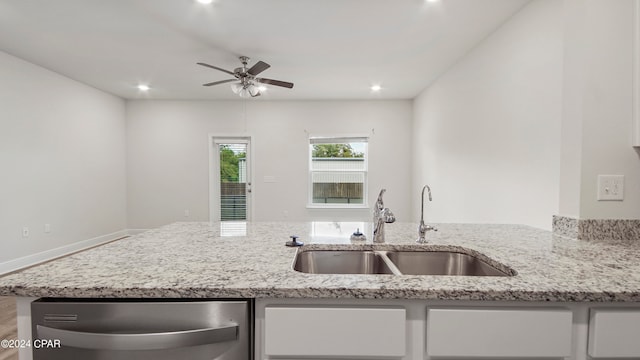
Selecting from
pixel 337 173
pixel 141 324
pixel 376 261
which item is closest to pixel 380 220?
pixel 376 261

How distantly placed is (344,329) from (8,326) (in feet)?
9.70

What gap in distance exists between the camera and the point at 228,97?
5156mm

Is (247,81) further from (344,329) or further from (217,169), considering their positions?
(344,329)

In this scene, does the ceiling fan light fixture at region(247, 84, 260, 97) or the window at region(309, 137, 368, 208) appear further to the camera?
the window at region(309, 137, 368, 208)

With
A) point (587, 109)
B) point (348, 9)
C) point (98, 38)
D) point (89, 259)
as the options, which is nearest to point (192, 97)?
point (98, 38)

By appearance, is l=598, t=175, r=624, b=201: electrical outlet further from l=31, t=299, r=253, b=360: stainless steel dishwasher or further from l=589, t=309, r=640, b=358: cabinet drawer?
l=31, t=299, r=253, b=360: stainless steel dishwasher

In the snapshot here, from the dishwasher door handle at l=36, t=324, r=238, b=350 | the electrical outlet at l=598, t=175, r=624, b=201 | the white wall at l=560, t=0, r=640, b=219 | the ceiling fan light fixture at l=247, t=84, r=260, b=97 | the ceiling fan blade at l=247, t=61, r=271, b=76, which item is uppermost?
the ceiling fan blade at l=247, t=61, r=271, b=76

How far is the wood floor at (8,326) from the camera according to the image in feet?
6.23

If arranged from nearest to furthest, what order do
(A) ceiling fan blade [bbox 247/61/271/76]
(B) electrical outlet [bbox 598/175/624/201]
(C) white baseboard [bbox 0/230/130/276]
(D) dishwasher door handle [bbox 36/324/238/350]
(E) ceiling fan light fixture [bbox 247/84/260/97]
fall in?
1. (D) dishwasher door handle [bbox 36/324/238/350]
2. (B) electrical outlet [bbox 598/175/624/201]
3. (A) ceiling fan blade [bbox 247/61/271/76]
4. (C) white baseboard [bbox 0/230/130/276]
5. (E) ceiling fan light fixture [bbox 247/84/260/97]

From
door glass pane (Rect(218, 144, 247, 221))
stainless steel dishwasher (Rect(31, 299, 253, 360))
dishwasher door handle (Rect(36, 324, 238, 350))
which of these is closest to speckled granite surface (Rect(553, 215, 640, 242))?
stainless steel dishwasher (Rect(31, 299, 253, 360))

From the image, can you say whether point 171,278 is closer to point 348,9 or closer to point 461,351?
point 461,351

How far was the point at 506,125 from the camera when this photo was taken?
2438 millimetres

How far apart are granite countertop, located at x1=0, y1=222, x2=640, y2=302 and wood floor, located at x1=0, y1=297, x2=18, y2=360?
5.09 feet

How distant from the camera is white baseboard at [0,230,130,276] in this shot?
330 centimetres
